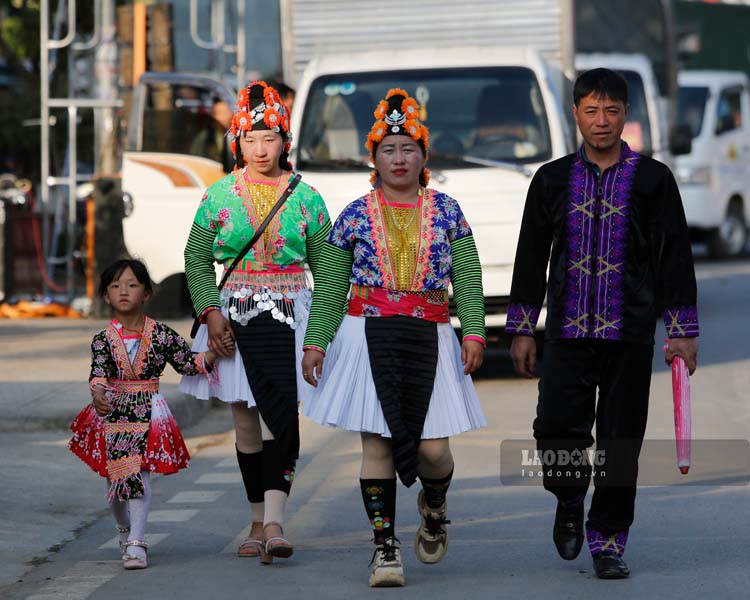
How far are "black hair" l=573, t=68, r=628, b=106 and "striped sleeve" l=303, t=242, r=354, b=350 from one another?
1.01 meters

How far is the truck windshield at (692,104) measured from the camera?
25.0 meters

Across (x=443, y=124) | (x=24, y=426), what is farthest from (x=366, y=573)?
(x=443, y=124)

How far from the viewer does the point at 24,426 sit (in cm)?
1010

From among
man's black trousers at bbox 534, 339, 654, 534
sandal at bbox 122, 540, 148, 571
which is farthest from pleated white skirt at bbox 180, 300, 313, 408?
→ man's black trousers at bbox 534, 339, 654, 534

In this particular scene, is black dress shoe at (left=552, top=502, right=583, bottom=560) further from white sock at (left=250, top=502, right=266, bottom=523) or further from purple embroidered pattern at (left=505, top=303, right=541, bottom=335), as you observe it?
white sock at (left=250, top=502, right=266, bottom=523)

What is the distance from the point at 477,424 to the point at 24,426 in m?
4.72

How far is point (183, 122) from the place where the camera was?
16062mm

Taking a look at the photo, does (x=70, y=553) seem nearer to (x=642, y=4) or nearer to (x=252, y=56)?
(x=642, y=4)

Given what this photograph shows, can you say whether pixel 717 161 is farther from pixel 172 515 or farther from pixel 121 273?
pixel 121 273

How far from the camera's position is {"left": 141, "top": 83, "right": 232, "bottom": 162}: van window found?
15852mm

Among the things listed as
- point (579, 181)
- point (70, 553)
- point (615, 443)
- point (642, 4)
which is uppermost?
point (642, 4)

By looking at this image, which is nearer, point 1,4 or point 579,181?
point 579,181

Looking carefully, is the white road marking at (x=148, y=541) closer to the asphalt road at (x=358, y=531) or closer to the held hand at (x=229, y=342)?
the asphalt road at (x=358, y=531)

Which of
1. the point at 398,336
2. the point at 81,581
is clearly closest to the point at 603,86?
the point at 398,336
